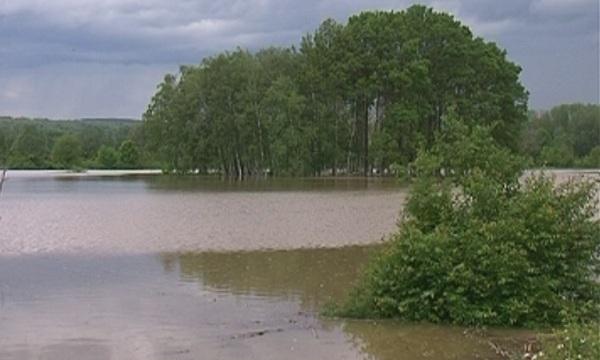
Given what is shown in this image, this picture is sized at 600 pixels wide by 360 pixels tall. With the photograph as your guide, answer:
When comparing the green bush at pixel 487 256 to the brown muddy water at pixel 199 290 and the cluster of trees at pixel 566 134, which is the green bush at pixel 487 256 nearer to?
the brown muddy water at pixel 199 290

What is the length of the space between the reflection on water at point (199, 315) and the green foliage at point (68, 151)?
77.6m

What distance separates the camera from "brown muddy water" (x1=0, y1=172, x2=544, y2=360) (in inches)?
427

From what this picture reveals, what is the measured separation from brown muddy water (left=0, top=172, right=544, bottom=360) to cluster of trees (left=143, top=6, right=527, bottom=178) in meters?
38.9

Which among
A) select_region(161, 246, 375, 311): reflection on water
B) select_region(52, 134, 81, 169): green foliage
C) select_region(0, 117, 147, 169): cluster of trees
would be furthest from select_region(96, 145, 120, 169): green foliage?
select_region(161, 246, 375, 311): reflection on water

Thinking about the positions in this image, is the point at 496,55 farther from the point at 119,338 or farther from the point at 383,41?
the point at 119,338

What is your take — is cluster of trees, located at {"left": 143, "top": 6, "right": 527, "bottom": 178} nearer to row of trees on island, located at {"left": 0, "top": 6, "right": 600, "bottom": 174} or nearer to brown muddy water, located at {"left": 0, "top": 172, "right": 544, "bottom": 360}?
row of trees on island, located at {"left": 0, "top": 6, "right": 600, "bottom": 174}

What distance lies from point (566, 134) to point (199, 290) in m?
90.9

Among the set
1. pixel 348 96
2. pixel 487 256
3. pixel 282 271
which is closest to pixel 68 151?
pixel 348 96

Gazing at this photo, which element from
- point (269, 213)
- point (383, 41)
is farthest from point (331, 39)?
point (269, 213)

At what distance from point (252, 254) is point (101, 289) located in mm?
5927

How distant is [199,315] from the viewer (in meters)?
13.2

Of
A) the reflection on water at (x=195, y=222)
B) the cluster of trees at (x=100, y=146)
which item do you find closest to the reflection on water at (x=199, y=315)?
the reflection on water at (x=195, y=222)

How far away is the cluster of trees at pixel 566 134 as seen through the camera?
281ft

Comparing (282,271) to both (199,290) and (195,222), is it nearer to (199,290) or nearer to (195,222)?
(199,290)
